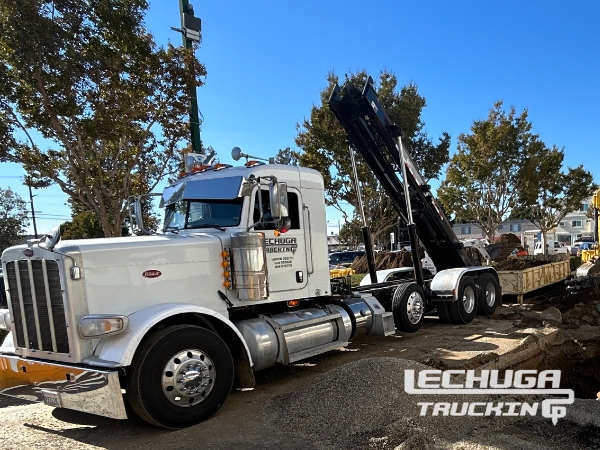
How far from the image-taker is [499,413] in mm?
Result: 4539

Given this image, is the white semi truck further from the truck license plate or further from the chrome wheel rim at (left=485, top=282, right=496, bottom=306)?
the chrome wheel rim at (left=485, top=282, right=496, bottom=306)

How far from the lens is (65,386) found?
4.43 m

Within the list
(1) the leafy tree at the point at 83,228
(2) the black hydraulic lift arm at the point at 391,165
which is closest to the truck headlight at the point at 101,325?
(2) the black hydraulic lift arm at the point at 391,165

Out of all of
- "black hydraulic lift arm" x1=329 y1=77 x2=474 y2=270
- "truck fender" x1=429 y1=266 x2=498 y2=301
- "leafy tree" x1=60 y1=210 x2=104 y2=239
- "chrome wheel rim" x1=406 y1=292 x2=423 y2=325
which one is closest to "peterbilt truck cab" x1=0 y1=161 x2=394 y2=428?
"chrome wheel rim" x1=406 y1=292 x2=423 y2=325

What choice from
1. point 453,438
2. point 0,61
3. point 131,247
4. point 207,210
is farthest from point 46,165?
point 453,438

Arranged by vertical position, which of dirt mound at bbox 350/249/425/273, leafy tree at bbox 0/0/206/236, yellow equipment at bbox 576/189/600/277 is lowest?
dirt mound at bbox 350/249/425/273

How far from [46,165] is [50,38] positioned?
2.81m

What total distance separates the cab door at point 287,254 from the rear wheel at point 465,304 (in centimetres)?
416

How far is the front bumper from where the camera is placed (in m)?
4.22

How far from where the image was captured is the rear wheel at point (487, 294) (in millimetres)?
10398

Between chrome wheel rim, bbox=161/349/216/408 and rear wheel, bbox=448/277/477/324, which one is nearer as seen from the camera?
chrome wheel rim, bbox=161/349/216/408

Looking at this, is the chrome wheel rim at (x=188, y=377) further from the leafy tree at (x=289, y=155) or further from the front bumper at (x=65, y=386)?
the leafy tree at (x=289, y=155)

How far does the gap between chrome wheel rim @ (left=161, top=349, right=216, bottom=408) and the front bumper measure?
0.51 meters

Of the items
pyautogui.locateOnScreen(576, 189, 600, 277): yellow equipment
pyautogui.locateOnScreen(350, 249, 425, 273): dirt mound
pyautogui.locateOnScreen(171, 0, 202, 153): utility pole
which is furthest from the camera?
pyautogui.locateOnScreen(350, 249, 425, 273): dirt mound
